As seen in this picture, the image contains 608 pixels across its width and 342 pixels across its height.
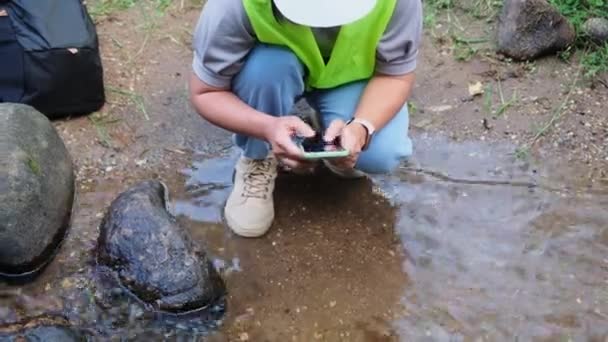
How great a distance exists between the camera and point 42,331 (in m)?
2.46

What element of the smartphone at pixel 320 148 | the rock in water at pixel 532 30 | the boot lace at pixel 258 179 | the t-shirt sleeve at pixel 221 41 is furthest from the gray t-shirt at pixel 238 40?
the rock in water at pixel 532 30

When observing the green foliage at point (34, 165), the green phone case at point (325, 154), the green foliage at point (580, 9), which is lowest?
the green foliage at point (34, 165)

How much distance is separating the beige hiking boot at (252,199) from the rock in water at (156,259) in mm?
254

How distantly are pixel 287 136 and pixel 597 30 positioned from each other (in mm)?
1930

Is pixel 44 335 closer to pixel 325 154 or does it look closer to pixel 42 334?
pixel 42 334

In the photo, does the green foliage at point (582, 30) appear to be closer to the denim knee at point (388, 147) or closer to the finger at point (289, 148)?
the denim knee at point (388, 147)

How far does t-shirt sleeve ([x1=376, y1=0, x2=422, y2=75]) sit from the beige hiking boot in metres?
0.60

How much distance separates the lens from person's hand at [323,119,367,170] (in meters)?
2.50

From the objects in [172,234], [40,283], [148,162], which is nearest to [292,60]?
[172,234]

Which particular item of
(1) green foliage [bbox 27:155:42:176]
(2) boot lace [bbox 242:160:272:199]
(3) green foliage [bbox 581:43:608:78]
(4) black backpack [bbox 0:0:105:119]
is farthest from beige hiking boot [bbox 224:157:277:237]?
(3) green foliage [bbox 581:43:608:78]

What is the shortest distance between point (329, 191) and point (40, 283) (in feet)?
3.60

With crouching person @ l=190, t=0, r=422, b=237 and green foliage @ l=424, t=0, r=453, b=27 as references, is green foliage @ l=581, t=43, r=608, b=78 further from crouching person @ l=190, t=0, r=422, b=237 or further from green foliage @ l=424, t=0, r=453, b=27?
crouching person @ l=190, t=0, r=422, b=237

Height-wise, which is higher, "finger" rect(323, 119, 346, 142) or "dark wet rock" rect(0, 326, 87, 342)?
"finger" rect(323, 119, 346, 142)

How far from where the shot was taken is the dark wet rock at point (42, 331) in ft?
8.02
